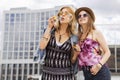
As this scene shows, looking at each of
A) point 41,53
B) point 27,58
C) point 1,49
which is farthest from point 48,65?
point 1,49

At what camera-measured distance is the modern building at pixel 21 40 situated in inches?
3885

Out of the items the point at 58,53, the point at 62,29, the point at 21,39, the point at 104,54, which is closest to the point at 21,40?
the point at 21,39

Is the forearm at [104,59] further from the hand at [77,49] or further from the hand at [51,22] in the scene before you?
the hand at [51,22]

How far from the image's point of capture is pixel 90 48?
4.02 meters

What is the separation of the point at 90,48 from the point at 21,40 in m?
101

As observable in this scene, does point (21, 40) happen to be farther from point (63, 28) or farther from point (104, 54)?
point (104, 54)

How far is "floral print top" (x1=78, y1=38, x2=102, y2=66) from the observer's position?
4.01 meters

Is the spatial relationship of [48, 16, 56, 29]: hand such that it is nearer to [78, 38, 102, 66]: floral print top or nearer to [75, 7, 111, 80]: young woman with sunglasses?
[75, 7, 111, 80]: young woman with sunglasses

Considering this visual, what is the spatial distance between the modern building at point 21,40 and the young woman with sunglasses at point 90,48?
302 feet

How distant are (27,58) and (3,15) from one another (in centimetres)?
1635

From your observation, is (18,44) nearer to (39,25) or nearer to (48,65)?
(39,25)

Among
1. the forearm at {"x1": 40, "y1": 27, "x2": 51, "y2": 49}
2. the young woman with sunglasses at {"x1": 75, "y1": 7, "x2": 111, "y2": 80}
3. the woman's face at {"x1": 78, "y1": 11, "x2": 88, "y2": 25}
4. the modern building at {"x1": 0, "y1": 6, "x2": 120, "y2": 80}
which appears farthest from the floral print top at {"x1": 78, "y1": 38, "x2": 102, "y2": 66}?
the modern building at {"x1": 0, "y1": 6, "x2": 120, "y2": 80}

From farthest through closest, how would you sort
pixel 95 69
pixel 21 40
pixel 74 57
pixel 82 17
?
pixel 21 40 → pixel 82 17 → pixel 74 57 → pixel 95 69

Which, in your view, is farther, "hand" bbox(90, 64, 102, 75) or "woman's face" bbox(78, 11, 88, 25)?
"woman's face" bbox(78, 11, 88, 25)
